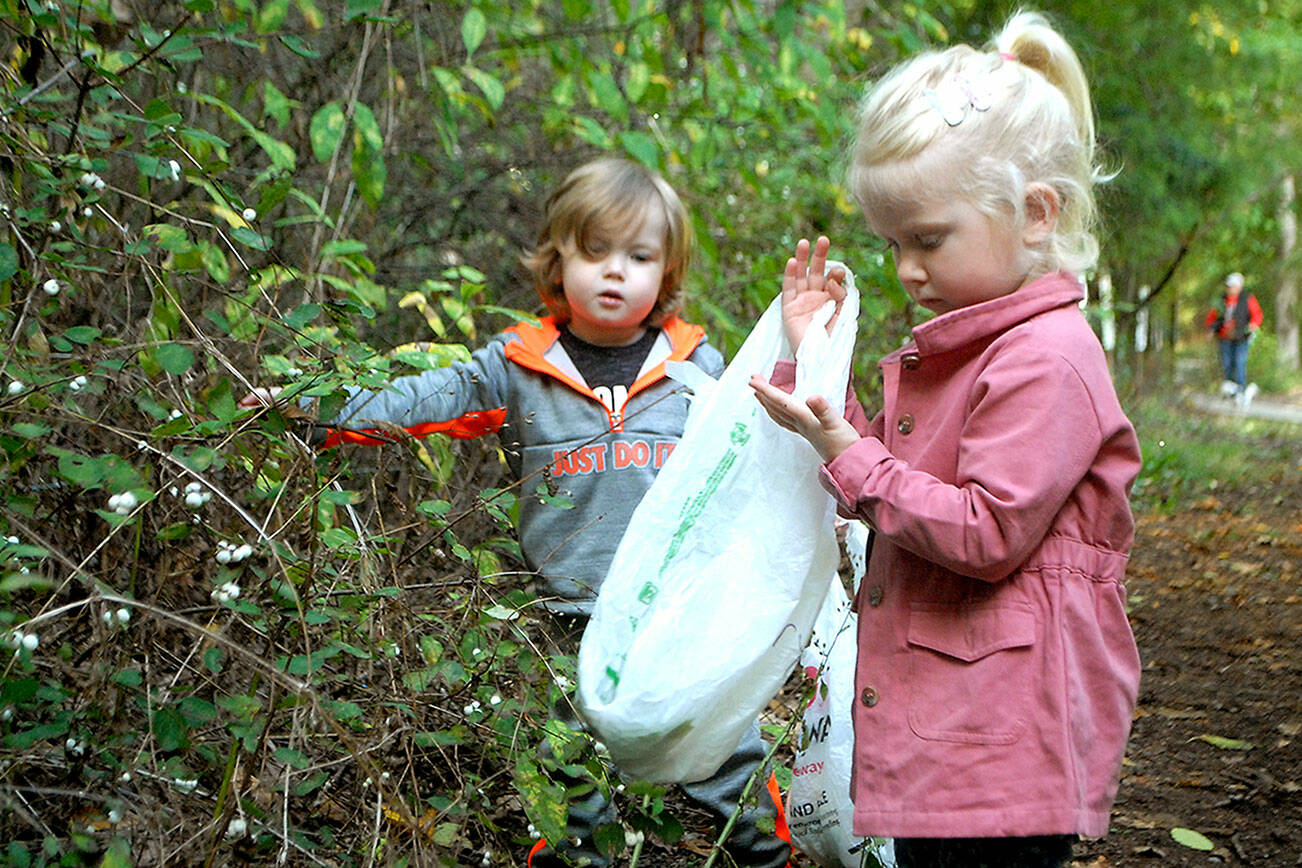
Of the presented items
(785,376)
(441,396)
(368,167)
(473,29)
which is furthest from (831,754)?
(473,29)

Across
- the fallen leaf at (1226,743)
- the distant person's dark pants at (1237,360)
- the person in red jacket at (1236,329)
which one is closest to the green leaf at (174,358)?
the fallen leaf at (1226,743)

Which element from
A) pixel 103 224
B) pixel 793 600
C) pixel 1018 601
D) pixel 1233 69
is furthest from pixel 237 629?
pixel 1233 69

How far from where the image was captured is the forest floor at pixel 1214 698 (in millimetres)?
2953

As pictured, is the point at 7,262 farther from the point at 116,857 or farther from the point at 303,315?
the point at 116,857

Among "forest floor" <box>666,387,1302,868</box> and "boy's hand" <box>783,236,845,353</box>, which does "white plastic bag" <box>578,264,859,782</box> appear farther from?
"forest floor" <box>666,387,1302,868</box>

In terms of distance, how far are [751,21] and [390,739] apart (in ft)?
11.3

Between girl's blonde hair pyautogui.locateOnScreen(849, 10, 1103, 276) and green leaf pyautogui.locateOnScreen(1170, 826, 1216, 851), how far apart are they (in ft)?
5.29

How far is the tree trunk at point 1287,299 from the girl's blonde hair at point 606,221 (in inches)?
799

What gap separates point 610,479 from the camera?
2.71 metres

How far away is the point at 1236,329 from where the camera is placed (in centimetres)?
1683

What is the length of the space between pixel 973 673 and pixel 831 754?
70 centimetres

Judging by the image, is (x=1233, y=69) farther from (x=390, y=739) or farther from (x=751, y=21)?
(x=390, y=739)

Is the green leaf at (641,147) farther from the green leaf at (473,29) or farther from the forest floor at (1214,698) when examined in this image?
the forest floor at (1214,698)

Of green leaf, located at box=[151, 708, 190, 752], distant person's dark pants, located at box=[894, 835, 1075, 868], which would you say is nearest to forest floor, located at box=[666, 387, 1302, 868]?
distant person's dark pants, located at box=[894, 835, 1075, 868]
